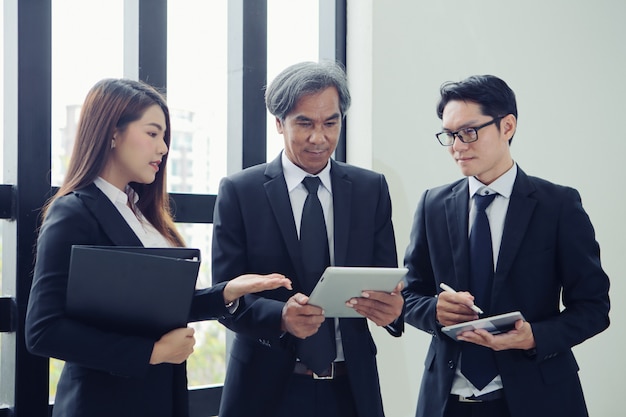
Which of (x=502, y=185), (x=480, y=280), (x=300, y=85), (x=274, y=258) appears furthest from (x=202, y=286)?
(x=502, y=185)

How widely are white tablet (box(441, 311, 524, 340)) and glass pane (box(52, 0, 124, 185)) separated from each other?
1318 millimetres

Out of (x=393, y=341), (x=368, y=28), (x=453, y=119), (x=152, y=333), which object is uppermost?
(x=368, y=28)

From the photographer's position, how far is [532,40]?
3818 millimetres

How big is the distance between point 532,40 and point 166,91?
6.86 feet

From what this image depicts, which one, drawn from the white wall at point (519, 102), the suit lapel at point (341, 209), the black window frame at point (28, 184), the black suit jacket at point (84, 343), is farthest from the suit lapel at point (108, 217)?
the white wall at point (519, 102)

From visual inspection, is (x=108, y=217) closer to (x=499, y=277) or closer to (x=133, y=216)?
(x=133, y=216)

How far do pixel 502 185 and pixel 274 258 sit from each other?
0.78 metres

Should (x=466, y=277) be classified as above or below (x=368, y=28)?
below

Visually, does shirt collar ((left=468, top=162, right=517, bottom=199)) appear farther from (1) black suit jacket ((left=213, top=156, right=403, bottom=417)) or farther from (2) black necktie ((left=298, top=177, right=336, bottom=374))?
(2) black necktie ((left=298, top=177, right=336, bottom=374))

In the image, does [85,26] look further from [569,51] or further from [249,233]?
[569,51]

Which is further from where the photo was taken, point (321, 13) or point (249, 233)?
point (321, 13)

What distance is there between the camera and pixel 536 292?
7.05ft

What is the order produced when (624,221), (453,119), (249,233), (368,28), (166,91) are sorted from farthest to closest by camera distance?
(624,221) < (368,28) < (166,91) < (453,119) < (249,233)

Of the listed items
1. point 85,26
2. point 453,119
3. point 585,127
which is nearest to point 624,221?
point 585,127
